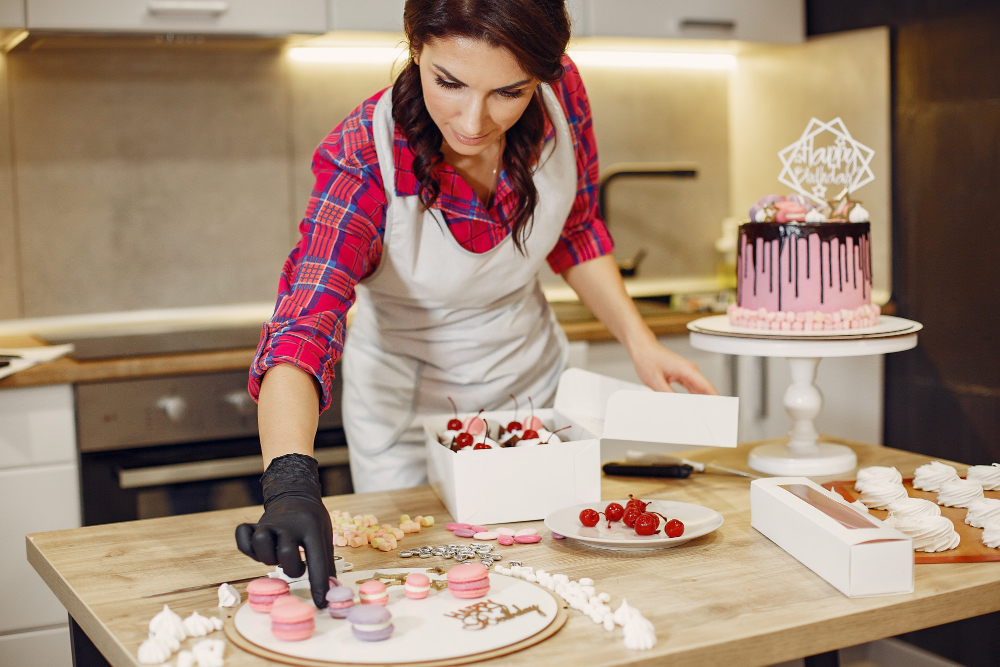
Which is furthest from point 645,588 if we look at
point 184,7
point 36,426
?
point 184,7

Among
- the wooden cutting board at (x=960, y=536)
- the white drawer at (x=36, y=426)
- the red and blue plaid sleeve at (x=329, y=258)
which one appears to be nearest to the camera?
the wooden cutting board at (x=960, y=536)

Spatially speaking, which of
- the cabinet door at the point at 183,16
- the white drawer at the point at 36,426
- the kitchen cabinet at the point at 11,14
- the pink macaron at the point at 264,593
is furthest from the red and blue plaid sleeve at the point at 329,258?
the kitchen cabinet at the point at 11,14

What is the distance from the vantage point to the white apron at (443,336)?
1357 mm

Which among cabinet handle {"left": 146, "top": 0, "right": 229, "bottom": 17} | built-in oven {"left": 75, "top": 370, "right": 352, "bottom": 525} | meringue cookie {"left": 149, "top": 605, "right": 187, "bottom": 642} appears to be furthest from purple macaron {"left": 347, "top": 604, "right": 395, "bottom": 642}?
cabinet handle {"left": 146, "top": 0, "right": 229, "bottom": 17}

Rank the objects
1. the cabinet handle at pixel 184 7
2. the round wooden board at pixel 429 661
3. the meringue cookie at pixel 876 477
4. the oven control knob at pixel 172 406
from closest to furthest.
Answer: the round wooden board at pixel 429 661, the meringue cookie at pixel 876 477, the oven control knob at pixel 172 406, the cabinet handle at pixel 184 7

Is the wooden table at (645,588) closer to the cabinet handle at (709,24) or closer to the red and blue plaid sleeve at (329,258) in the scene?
the red and blue plaid sleeve at (329,258)

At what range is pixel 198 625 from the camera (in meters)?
0.78

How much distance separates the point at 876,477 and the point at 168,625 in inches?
31.6

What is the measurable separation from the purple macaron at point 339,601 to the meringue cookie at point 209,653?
0.09m

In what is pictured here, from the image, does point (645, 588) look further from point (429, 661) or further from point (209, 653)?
point (209, 653)

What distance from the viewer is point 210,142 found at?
7.82 ft

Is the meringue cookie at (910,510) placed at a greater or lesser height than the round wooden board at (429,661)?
greater

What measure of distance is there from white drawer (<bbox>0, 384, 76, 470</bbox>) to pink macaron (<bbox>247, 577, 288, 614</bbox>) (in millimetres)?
1153

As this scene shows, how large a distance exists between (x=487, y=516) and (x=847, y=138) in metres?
Answer: 0.84
